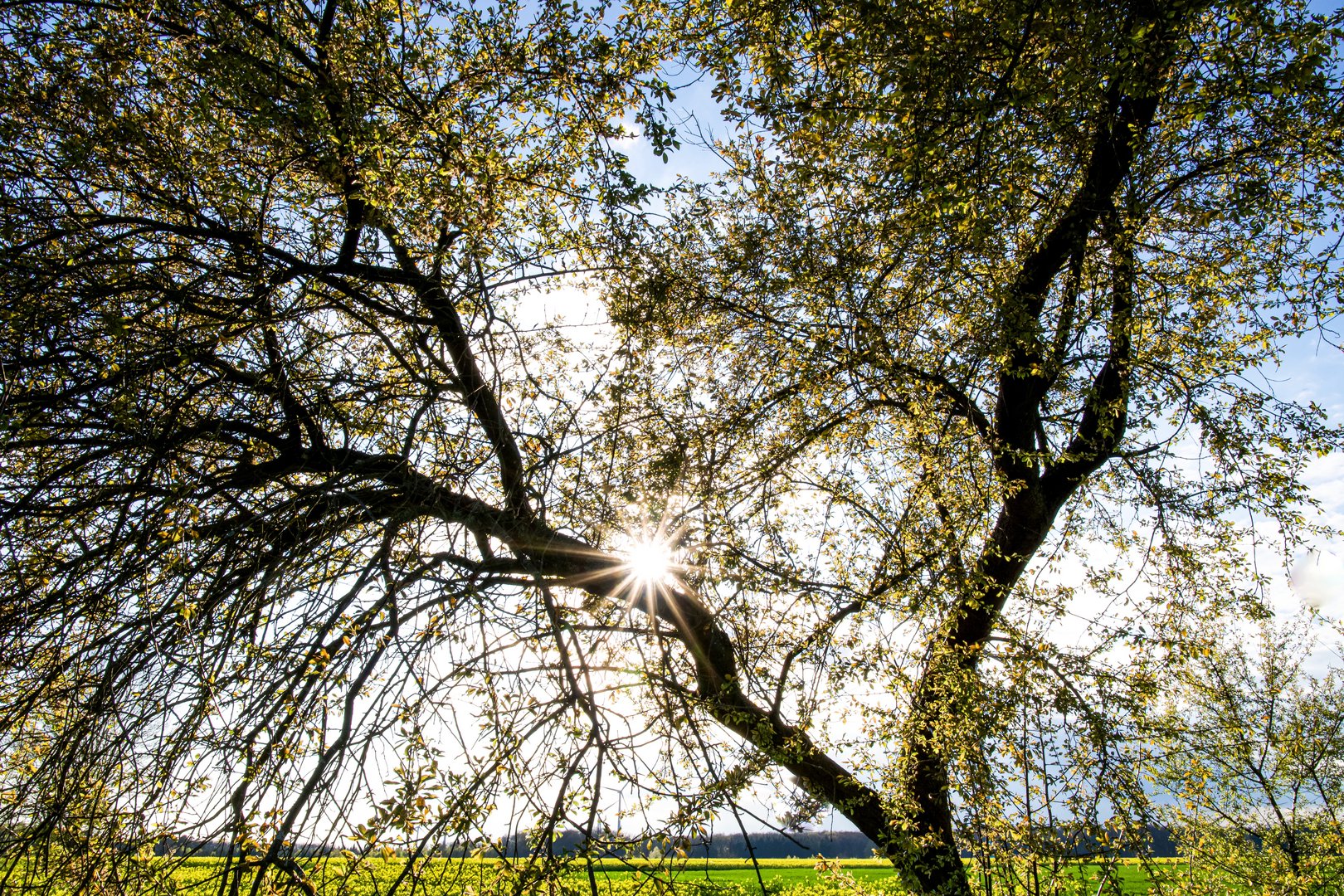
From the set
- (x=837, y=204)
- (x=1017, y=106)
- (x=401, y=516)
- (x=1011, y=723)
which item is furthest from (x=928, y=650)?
(x=401, y=516)

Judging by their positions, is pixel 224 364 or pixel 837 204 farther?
pixel 837 204

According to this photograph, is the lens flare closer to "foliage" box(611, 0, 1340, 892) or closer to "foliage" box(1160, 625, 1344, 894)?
"foliage" box(611, 0, 1340, 892)

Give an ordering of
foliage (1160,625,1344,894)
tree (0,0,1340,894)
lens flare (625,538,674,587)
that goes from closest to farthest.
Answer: tree (0,0,1340,894)
lens flare (625,538,674,587)
foliage (1160,625,1344,894)

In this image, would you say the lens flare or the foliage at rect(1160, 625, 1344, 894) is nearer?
the lens flare

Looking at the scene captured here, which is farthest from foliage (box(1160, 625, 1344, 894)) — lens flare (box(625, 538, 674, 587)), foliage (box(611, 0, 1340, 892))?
lens flare (box(625, 538, 674, 587))

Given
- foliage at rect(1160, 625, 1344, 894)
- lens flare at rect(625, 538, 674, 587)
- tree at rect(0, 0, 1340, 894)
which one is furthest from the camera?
foliage at rect(1160, 625, 1344, 894)

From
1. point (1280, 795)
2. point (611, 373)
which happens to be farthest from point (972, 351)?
point (1280, 795)

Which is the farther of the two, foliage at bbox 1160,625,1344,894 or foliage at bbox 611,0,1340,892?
foliage at bbox 1160,625,1344,894

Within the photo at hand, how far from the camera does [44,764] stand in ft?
9.16

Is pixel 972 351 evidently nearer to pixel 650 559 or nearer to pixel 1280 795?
pixel 650 559

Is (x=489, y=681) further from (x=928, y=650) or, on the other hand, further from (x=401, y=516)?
(x=928, y=650)

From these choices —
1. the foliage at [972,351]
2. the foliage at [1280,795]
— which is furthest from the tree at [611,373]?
the foliage at [1280,795]

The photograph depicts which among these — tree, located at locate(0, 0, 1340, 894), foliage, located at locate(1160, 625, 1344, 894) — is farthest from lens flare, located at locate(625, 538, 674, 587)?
foliage, located at locate(1160, 625, 1344, 894)

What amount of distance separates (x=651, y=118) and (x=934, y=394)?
3737mm
